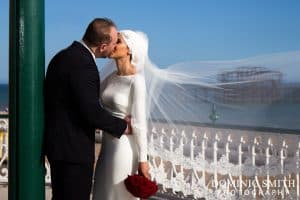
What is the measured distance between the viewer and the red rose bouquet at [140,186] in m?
3.06

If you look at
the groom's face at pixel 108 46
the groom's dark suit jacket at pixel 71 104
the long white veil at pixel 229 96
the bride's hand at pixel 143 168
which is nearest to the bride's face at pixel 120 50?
the groom's face at pixel 108 46

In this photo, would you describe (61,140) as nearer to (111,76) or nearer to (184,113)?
(111,76)

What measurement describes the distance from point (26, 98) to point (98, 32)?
46 cm

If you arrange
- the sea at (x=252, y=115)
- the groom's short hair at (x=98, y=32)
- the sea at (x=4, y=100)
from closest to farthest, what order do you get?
the groom's short hair at (x=98, y=32)
the sea at (x=4, y=100)
the sea at (x=252, y=115)

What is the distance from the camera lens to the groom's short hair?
2691mm

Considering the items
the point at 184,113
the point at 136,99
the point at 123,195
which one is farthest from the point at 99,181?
the point at 184,113

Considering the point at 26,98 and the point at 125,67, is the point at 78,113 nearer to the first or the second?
the point at 26,98

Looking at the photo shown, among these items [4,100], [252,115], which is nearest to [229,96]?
[252,115]

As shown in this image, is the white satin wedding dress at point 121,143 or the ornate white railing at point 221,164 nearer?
the white satin wedding dress at point 121,143

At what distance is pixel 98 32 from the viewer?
2.69 m

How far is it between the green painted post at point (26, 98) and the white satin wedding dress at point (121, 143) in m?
0.64

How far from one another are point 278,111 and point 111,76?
301 centimetres

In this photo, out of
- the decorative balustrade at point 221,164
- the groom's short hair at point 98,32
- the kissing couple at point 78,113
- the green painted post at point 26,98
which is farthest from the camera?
the decorative balustrade at point 221,164

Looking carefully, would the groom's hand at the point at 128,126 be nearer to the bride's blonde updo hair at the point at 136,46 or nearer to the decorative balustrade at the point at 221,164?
the bride's blonde updo hair at the point at 136,46
